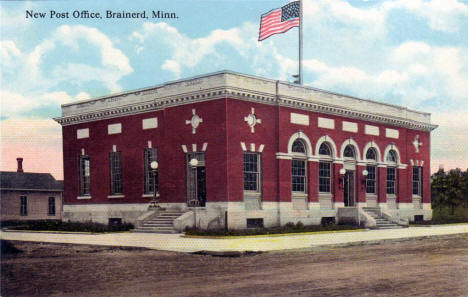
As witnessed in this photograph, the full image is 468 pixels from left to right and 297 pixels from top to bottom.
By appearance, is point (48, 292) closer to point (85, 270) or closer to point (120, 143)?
point (85, 270)

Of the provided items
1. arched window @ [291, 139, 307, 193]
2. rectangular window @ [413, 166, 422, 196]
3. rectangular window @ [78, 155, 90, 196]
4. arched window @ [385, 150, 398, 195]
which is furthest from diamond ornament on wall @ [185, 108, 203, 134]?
rectangular window @ [413, 166, 422, 196]

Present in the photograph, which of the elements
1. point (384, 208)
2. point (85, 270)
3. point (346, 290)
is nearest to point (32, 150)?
point (85, 270)

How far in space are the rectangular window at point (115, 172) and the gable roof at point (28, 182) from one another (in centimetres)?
1408

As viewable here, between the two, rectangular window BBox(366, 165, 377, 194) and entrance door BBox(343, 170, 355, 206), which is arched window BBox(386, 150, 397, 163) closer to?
rectangular window BBox(366, 165, 377, 194)

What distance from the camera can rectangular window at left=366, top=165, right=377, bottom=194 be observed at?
35.0m

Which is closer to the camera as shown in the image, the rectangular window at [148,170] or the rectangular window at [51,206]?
the rectangular window at [148,170]

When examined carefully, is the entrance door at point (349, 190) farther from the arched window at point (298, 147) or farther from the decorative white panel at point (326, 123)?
the arched window at point (298, 147)

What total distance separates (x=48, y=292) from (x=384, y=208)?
28.4m

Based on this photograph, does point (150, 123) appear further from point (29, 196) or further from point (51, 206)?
point (51, 206)

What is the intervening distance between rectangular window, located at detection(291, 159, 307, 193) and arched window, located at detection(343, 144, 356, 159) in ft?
14.0

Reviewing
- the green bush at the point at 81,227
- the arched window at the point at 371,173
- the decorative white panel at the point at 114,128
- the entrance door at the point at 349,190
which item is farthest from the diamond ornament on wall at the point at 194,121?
the arched window at the point at 371,173

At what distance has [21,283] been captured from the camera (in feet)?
37.2

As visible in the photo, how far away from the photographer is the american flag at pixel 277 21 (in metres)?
28.4

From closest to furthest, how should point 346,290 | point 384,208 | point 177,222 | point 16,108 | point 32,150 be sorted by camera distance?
point 346,290
point 16,108
point 32,150
point 177,222
point 384,208
